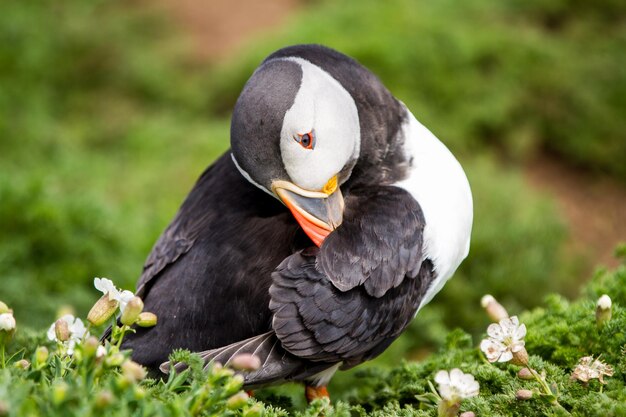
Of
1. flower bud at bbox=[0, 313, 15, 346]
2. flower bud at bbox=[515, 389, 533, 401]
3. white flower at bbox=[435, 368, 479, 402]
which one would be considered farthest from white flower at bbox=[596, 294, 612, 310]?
flower bud at bbox=[0, 313, 15, 346]

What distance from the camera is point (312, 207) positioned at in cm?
383

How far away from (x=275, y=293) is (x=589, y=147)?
218 inches

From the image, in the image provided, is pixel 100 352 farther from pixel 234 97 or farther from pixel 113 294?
pixel 234 97

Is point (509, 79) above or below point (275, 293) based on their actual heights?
below

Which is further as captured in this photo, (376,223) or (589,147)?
(589,147)

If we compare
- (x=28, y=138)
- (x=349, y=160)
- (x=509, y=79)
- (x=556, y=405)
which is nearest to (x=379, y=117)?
(x=349, y=160)

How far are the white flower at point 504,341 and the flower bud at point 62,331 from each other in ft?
5.10

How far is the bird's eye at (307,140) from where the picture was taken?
3.70 m

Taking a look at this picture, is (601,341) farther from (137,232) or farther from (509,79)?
(509,79)

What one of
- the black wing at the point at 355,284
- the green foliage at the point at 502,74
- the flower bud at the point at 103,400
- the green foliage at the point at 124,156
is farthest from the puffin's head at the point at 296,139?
the green foliage at the point at 502,74

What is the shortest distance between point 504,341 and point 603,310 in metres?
0.60

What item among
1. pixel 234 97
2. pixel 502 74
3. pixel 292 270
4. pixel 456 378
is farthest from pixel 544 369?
pixel 234 97

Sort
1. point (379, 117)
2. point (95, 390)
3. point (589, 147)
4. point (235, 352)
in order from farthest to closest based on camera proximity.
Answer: point (589, 147), point (379, 117), point (235, 352), point (95, 390)

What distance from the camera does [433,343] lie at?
21.3ft
